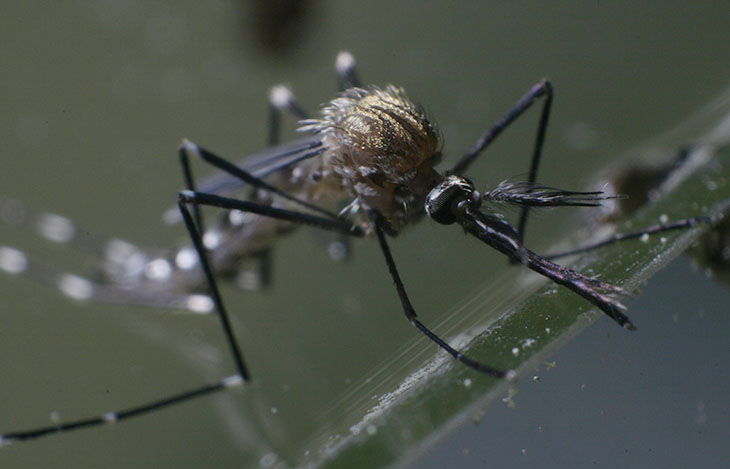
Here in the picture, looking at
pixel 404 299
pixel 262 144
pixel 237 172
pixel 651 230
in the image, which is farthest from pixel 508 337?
pixel 262 144

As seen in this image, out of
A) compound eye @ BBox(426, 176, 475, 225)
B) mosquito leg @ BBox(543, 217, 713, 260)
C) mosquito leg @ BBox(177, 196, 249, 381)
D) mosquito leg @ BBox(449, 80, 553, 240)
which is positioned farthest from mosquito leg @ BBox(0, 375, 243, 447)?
mosquito leg @ BBox(543, 217, 713, 260)

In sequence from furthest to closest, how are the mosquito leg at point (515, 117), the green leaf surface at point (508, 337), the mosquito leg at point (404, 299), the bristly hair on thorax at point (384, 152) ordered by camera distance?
the mosquito leg at point (515, 117) < the bristly hair on thorax at point (384, 152) < the mosquito leg at point (404, 299) < the green leaf surface at point (508, 337)

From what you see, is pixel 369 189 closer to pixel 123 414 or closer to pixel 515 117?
pixel 515 117

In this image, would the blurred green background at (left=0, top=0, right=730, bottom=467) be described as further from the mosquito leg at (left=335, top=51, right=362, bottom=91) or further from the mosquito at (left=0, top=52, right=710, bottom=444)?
the mosquito leg at (left=335, top=51, right=362, bottom=91)

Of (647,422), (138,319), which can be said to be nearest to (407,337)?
(647,422)

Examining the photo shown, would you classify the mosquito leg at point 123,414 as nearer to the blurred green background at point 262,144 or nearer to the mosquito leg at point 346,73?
the blurred green background at point 262,144

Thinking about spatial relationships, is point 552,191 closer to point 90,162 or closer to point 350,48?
point 350,48

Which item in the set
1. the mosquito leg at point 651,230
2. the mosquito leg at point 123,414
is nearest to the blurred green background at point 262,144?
the mosquito leg at point 123,414
